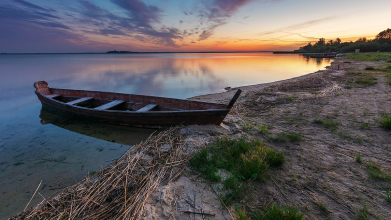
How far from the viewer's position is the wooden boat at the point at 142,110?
20.6 feet

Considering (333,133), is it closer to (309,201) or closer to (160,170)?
(309,201)

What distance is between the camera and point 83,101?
32.5 ft

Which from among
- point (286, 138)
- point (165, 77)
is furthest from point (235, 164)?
point (165, 77)

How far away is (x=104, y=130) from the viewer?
25.2 feet

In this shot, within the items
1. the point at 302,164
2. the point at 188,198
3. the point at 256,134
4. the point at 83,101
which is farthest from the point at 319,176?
the point at 83,101

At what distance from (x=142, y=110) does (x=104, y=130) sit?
72.4 inches

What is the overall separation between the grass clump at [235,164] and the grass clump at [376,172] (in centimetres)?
157

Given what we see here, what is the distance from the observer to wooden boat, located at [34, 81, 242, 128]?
6.27 m

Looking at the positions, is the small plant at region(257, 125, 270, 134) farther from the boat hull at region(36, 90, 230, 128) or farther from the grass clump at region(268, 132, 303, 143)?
the boat hull at region(36, 90, 230, 128)

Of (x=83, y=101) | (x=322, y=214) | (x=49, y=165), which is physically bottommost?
(x=49, y=165)

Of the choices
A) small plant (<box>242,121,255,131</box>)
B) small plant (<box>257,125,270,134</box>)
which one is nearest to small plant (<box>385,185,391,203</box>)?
small plant (<box>257,125,270,134</box>)

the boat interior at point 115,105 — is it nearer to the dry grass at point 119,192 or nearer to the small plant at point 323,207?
the dry grass at point 119,192

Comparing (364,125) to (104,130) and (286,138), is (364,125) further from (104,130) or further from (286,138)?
(104,130)

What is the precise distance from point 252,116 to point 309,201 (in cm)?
489
